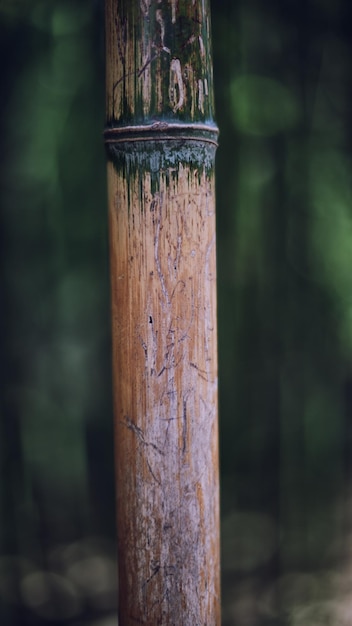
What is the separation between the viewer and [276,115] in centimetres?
168

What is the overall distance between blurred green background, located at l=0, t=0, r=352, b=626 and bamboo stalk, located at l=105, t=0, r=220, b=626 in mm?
520

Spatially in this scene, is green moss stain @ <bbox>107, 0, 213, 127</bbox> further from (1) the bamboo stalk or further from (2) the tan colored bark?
(2) the tan colored bark

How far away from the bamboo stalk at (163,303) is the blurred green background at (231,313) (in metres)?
0.52

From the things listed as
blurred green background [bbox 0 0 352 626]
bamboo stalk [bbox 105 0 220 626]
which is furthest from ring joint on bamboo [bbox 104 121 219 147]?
blurred green background [bbox 0 0 352 626]

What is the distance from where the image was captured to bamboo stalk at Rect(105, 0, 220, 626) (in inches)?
40.0

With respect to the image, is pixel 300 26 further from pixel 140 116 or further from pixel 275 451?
pixel 275 451

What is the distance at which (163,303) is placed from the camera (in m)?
1.05

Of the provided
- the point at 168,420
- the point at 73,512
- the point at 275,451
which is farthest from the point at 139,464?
the point at 275,451

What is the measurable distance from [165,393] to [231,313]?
2.21 feet

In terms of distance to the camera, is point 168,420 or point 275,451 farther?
point 275,451

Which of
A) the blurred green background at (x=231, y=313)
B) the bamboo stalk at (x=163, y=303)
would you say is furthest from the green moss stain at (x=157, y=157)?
the blurred green background at (x=231, y=313)

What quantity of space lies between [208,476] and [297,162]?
1003 mm

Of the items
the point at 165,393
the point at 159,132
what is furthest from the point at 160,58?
the point at 165,393

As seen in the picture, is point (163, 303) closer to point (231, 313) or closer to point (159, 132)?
point (159, 132)
